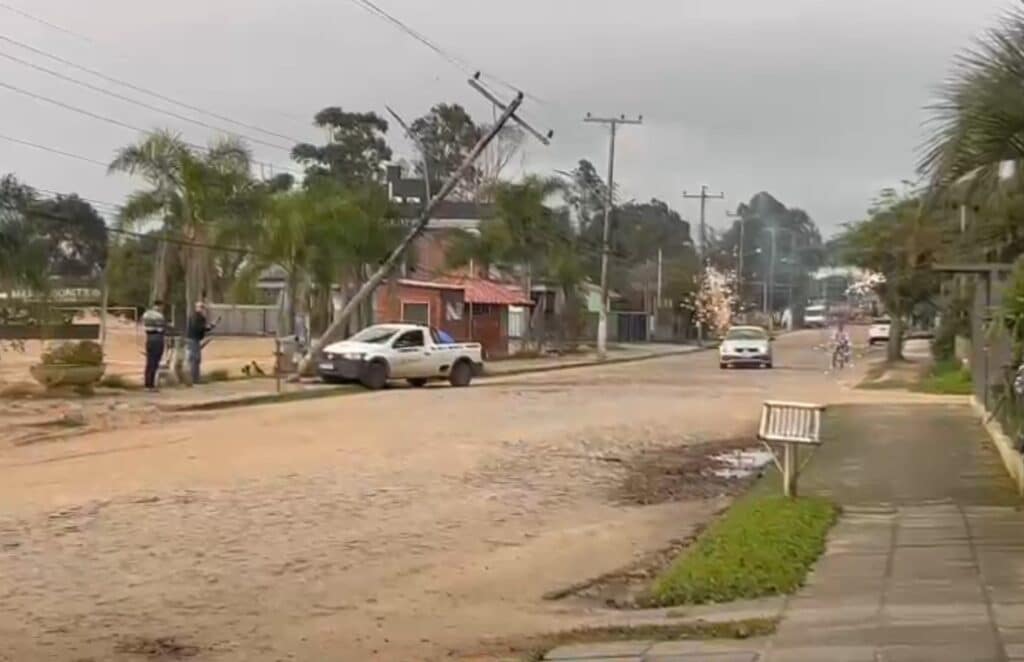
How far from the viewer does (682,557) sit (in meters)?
12.2

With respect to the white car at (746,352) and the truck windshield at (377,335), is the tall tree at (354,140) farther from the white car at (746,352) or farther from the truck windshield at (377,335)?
the truck windshield at (377,335)

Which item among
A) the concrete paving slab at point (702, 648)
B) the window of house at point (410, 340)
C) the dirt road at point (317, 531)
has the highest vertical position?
the window of house at point (410, 340)

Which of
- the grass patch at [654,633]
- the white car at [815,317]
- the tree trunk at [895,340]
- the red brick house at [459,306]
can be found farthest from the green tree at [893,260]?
the white car at [815,317]

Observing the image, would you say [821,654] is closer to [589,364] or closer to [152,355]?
[152,355]

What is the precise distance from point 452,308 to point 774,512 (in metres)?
49.5

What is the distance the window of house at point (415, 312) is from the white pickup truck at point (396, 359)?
20049 mm

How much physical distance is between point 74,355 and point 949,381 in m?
20.2

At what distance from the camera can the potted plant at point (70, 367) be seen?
99.7 ft

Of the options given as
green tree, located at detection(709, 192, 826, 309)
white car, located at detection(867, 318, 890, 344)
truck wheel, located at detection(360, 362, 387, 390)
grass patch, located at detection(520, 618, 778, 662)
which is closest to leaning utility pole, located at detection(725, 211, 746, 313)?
green tree, located at detection(709, 192, 826, 309)

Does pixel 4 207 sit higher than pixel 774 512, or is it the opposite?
pixel 4 207

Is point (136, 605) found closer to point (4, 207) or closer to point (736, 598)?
point (736, 598)

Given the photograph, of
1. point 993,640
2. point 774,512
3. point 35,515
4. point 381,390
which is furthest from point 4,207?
point 993,640

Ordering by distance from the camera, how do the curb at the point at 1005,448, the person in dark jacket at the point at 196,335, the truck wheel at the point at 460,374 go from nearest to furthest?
the curb at the point at 1005,448, the person in dark jacket at the point at 196,335, the truck wheel at the point at 460,374

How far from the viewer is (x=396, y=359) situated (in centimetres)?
3688
